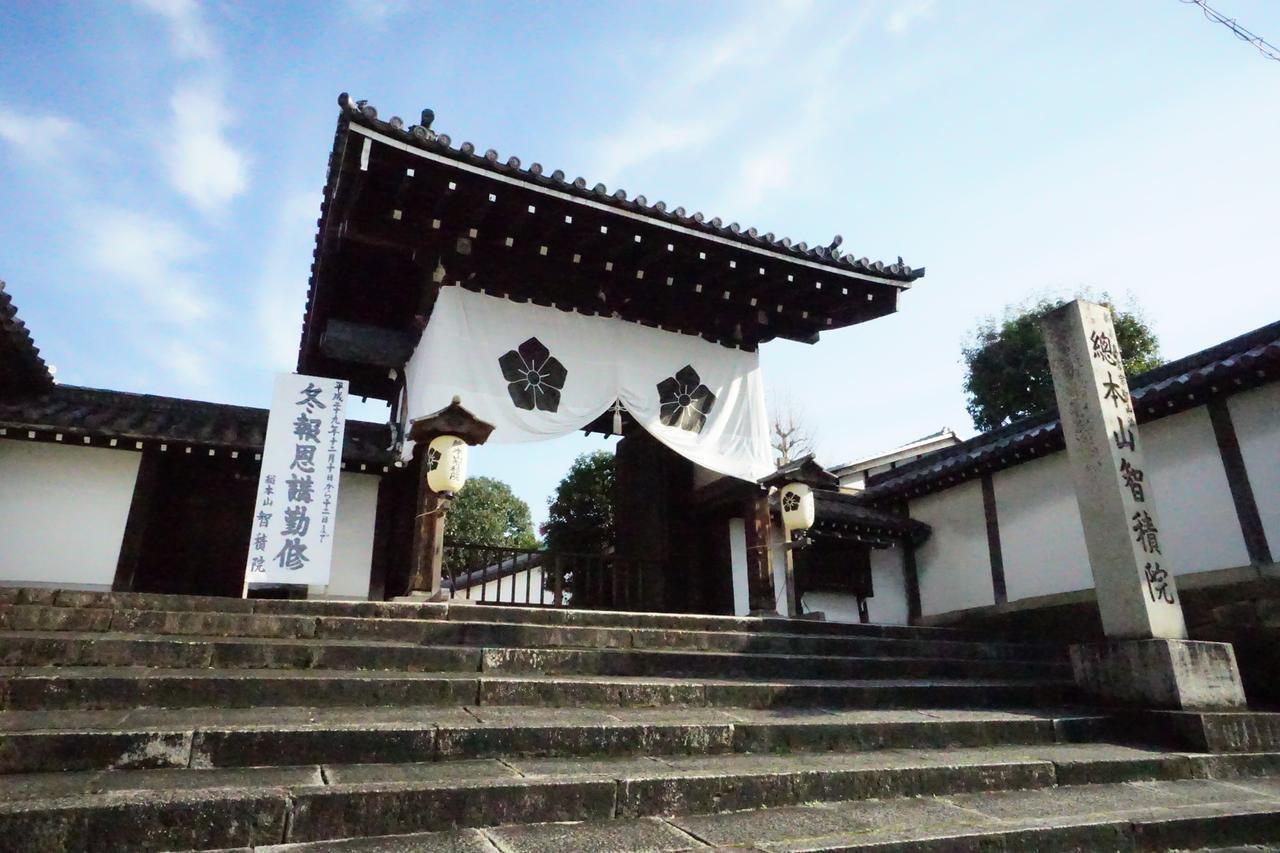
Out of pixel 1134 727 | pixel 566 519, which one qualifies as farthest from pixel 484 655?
pixel 566 519

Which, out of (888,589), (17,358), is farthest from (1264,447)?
(17,358)

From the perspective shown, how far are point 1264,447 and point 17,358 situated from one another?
15390mm

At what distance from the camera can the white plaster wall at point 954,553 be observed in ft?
38.6

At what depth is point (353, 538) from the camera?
33.2 feet

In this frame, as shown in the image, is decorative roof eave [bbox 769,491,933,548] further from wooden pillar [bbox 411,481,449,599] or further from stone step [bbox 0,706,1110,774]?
stone step [bbox 0,706,1110,774]

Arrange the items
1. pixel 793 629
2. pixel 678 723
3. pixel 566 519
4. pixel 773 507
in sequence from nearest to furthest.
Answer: pixel 678 723 → pixel 793 629 → pixel 773 507 → pixel 566 519

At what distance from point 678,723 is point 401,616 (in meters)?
2.65

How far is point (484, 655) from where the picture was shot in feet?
15.7

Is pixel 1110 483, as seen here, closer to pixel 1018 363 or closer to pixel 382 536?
pixel 382 536

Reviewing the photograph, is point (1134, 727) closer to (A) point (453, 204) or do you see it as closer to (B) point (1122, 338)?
(A) point (453, 204)

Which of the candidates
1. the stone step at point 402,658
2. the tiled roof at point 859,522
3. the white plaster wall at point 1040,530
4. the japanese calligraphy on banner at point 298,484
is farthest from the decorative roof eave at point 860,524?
the japanese calligraphy on banner at point 298,484

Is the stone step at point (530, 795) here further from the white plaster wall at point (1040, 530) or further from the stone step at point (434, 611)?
the white plaster wall at point (1040, 530)

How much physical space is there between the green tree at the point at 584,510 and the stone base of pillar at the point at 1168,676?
1188 centimetres

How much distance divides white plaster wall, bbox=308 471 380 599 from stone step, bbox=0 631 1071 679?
17.9ft
